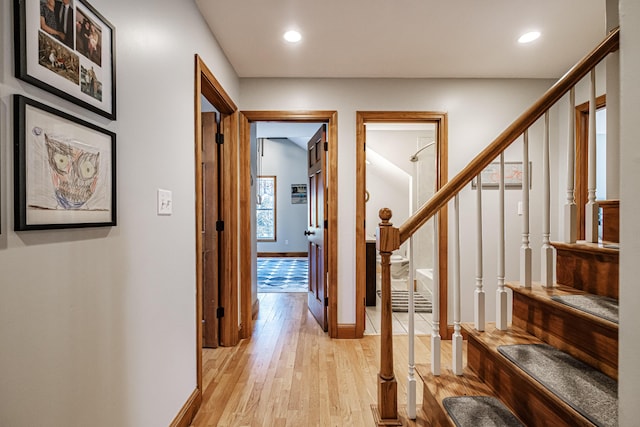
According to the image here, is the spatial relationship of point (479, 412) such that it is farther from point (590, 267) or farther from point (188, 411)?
point (188, 411)

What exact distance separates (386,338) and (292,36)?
2081mm

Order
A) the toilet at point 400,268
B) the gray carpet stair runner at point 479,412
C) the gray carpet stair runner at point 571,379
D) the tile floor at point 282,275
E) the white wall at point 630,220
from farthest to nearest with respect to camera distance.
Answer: the toilet at point 400,268
the tile floor at point 282,275
the gray carpet stair runner at point 479,412
the gray carpet stair runner at point 571,379
the white wall at point 630,220

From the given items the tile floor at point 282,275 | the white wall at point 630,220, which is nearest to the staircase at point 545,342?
the white wall at point 630,220

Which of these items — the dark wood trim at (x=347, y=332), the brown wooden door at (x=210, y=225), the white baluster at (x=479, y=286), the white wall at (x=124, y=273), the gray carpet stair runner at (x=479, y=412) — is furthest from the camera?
the dark wood trim at (x=347, y=332)

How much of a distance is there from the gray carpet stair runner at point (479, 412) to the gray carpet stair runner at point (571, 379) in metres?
0.21

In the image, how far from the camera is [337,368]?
2477 mm

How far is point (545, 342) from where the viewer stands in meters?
1.48

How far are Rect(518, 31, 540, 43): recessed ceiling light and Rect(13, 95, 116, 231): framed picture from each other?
2.68 metres

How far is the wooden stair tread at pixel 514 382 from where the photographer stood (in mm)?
1093

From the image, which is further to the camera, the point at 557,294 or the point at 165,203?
the point at 165,203

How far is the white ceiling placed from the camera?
6.61 ft

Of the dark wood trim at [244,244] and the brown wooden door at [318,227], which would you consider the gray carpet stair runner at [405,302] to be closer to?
the brown wooden door at [318,227]

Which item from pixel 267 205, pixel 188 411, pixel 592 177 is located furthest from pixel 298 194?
pixel 592 177

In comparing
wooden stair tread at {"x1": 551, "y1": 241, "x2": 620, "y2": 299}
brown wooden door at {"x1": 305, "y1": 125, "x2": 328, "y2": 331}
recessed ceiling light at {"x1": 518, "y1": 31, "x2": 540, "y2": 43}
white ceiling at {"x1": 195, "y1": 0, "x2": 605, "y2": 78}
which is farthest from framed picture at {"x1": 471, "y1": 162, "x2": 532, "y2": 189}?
wooden stair tread at {"x1": 551, "y1": 241, "x2": 620, "y2": 299}
